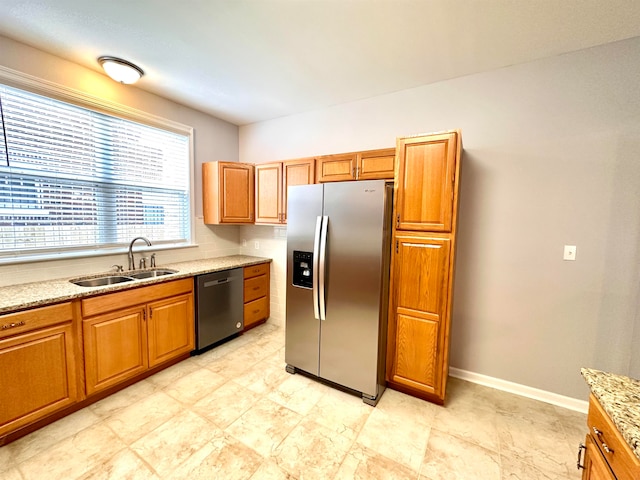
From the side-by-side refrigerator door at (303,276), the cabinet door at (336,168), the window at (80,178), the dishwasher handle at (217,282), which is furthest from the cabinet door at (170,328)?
the cabinet door at (336,168)

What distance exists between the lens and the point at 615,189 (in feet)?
6.54

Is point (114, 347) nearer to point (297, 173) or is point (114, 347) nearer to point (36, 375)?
point (36, 375)

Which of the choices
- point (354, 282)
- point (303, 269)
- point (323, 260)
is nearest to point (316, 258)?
point (323, 260)

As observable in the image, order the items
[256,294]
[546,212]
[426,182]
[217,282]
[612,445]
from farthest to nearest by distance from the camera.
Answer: [256,294]
[217,282]
[546,212]
[426,182]
[612,445]

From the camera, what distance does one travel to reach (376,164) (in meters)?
2.64

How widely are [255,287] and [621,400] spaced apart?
319 centimetres

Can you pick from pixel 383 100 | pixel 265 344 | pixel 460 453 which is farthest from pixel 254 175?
pixel 460 453

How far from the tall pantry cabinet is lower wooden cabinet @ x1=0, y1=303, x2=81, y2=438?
7.94 ft

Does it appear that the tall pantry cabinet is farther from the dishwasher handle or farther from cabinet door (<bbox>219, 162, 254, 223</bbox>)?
cabinet door (<bbox>219, 162, 254, 223</bbox>)

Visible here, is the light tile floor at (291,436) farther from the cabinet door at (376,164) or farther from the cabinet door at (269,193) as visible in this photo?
the cabinet door at (376,164)

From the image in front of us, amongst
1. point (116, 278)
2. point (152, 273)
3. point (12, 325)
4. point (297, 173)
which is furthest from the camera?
point (297, 173)

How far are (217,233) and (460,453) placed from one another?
3398 mm

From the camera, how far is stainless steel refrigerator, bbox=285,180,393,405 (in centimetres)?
214

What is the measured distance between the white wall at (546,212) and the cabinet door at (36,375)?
10.4ft
